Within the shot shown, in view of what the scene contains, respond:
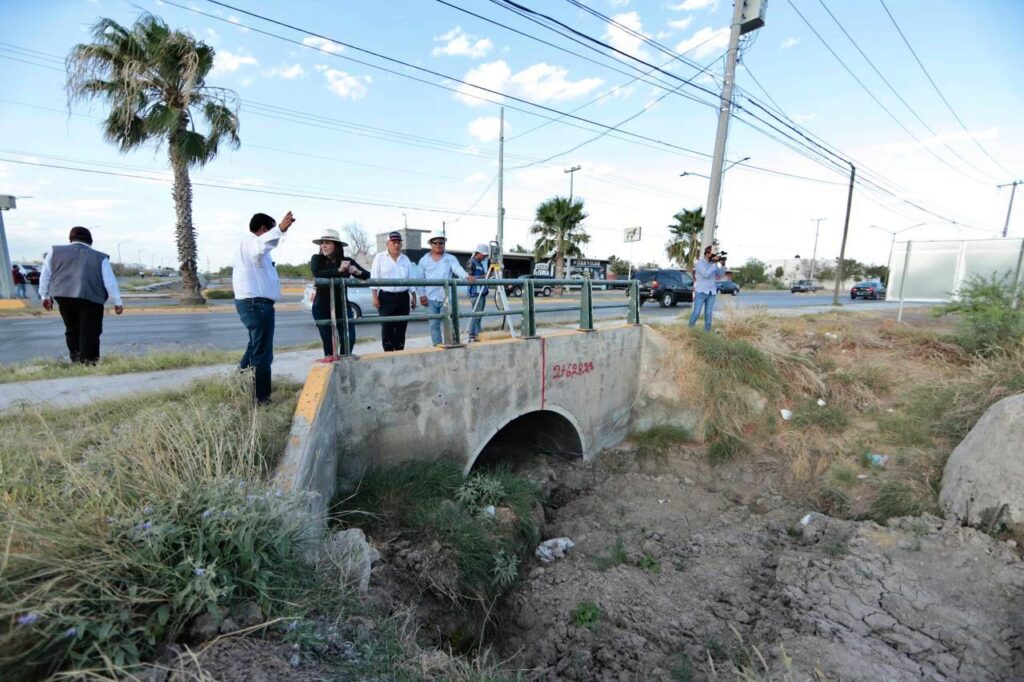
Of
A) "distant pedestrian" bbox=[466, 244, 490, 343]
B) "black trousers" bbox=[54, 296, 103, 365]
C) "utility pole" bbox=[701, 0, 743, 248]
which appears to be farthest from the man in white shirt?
"utility pole" bbox=[701, 0, 743, 248]

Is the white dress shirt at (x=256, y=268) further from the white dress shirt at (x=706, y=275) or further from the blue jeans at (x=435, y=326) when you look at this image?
the white dress shirt at (x=706, y=275)

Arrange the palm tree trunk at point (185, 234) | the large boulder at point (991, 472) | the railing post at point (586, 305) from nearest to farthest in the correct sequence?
the large boulder at point (991, 472) → the railing post at point (586, 305) → the palm tree trunk at point (185, 234)

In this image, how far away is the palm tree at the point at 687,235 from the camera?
3552 cm

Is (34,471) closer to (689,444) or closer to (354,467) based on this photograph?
(354,467)

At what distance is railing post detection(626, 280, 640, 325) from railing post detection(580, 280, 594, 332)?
1.19 metres

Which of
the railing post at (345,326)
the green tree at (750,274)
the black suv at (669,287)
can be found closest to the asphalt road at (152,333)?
the railing post at (345,326)

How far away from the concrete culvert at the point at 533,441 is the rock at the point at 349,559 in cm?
397

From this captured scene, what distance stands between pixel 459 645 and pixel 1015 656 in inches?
170

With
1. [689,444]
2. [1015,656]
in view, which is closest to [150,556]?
[1015,656]

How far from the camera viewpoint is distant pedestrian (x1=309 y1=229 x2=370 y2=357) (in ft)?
14.9

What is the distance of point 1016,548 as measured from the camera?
4297 mm

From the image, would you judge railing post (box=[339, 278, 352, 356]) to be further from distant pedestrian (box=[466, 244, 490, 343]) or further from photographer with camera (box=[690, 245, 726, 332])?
photographer with camera (box=[690, 245, 726, 332])

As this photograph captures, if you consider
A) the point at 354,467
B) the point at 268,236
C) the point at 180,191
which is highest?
the point at 180,191

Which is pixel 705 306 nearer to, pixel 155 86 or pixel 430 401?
pixel 430 401
